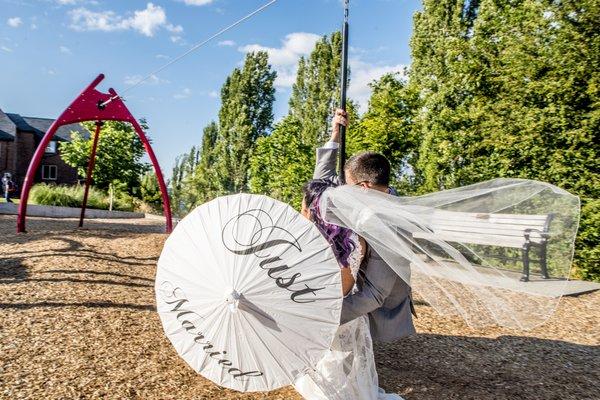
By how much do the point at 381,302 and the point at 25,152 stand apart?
46.1 metres

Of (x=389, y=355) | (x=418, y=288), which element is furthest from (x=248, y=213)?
(x=389, y=355)

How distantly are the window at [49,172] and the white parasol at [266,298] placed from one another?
149ft

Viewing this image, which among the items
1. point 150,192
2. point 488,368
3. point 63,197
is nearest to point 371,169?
point 488,368

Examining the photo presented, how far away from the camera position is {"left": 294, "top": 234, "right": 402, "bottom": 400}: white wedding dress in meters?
3.03

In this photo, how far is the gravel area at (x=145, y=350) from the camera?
11.1 ft

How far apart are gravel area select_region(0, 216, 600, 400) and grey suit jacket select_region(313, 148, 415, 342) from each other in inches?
37.5

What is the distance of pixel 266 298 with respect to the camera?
2635 mm

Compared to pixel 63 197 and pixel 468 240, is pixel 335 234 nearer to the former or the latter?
pixel 468 240

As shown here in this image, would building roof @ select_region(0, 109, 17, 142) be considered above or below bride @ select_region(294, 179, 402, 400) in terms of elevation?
above

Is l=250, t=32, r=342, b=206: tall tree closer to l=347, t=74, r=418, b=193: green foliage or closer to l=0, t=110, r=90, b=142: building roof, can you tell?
l=347, t=74, r=418, b=193: green foliage

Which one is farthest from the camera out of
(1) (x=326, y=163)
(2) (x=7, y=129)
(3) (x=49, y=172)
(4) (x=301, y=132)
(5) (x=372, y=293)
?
(3) (x=49, y=172)

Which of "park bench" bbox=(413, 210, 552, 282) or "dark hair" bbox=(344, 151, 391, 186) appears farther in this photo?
"dark hair" bbox=(344, 151, 391, 186)

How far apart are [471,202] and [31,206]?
64.0 ft

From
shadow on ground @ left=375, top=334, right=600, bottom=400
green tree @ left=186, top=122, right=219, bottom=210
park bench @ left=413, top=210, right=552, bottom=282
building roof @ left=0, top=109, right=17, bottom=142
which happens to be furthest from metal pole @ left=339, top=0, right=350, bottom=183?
building roof @ left=0, top=109, right=17, bottom=142
